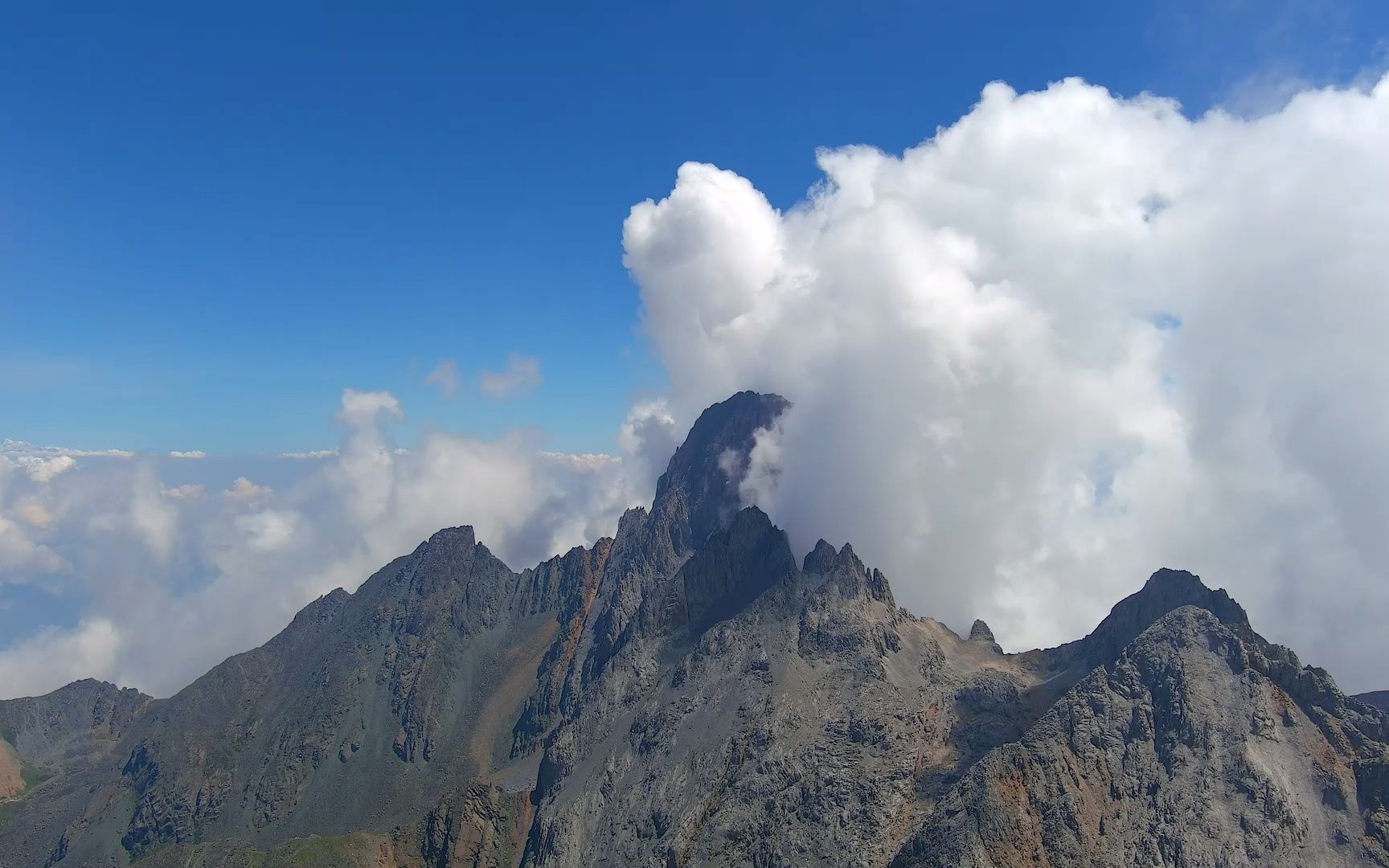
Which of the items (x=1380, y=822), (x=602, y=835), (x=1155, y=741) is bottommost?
(x=602, y=835)

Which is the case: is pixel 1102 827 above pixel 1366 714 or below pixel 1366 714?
below

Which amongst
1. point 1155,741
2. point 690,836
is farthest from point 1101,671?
point 690,836

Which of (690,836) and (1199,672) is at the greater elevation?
(1199,672)

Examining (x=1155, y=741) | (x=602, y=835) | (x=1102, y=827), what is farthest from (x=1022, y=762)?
(x=602, y=835)

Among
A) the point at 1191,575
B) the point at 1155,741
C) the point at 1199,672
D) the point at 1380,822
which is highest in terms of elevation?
the point at 1191,575

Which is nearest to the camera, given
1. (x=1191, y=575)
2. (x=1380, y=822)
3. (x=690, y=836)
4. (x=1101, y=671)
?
(x=1380, y=822)

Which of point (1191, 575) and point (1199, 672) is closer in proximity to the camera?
point (1199, 672)

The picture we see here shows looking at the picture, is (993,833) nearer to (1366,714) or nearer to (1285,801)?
(1285,801)

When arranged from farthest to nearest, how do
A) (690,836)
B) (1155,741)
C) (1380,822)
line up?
(690,836) < (1155,741) < (1380,822)

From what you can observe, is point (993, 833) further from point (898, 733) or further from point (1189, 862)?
point (898, 733)
